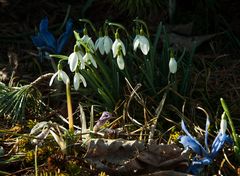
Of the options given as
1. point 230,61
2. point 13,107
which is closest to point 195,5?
point 230,61

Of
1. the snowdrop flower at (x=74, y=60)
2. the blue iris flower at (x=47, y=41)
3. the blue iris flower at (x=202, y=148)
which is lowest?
the blue iris flower at (x=202, y=148)

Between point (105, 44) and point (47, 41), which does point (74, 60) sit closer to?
point (105, 44)

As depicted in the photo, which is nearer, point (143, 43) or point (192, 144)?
point (192, 144)

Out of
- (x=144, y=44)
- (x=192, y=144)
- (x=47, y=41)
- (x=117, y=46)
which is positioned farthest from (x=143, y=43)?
(x=47, y=41)

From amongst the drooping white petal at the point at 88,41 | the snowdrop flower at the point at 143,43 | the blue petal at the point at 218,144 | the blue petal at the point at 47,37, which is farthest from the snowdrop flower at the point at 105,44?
the blue petal at the point at 218,144

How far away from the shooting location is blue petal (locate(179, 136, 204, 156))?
7.77ft

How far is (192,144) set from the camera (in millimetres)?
2371

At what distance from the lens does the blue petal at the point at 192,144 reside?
237 centimetres

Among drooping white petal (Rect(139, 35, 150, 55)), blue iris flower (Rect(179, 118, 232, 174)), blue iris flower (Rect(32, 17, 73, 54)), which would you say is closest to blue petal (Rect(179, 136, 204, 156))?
blue iris flower (Rect(179, 118, 232, 174))

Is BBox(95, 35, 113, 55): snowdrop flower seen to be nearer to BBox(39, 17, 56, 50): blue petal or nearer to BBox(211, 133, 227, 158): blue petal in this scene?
BBox(39, 17, 56, 50): blue petal

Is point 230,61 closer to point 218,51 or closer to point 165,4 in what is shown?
point 218,51

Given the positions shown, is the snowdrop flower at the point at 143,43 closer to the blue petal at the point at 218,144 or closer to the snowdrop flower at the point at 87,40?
the snowdrop flower at the point at 87,40

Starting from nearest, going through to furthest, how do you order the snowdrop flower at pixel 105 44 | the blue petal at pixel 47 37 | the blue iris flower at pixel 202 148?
1. the blue iris flower at pixel 202 148
2. the snowdrop flower at pixel 105 44
3. the blue petal at pixel 47 37

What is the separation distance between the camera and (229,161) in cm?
249
